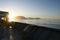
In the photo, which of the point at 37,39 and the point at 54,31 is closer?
the point at 54,31

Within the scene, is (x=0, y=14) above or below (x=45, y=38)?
below

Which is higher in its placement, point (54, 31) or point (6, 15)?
point (54, 31)

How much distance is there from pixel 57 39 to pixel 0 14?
14289mm

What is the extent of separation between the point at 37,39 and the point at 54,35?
7.53 feet

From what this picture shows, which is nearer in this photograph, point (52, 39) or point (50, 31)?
point (52, 39)

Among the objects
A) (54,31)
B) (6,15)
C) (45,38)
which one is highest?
(54,31)

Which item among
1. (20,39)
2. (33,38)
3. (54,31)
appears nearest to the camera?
(54,31)

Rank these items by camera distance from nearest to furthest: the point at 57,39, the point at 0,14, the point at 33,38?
the point at 57,39, the point at 33,38, the point at 0,14

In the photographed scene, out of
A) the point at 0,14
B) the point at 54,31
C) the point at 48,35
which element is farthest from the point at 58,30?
the point at 0,14

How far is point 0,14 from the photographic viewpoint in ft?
71.2

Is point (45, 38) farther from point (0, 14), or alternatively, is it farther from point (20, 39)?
point (0, 14)

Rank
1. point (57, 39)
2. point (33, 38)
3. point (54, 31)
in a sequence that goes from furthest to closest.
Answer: point (33, 38)
point (54, 31)
point (57, 39)

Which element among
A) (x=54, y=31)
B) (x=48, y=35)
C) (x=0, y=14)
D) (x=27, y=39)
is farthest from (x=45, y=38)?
(x=0, y=14)

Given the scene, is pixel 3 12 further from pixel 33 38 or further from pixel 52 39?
pixel 52 39
